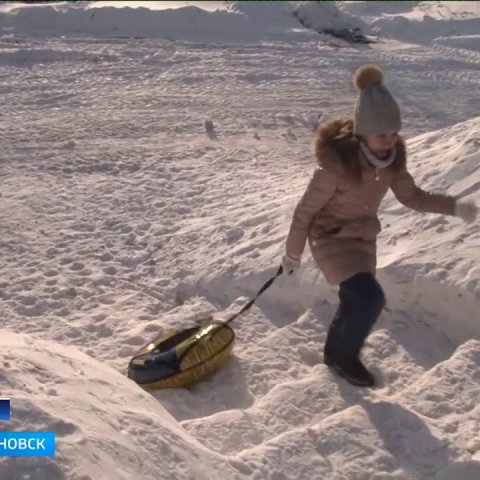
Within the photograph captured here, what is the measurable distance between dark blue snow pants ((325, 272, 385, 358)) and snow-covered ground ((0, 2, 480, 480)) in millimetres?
184

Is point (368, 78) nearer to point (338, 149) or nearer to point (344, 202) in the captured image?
point (338, 149)

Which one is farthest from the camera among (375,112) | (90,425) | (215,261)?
(215,261)

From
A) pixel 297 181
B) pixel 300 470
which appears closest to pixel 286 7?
pixel 297 181

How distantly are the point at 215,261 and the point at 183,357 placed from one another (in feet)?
4.37

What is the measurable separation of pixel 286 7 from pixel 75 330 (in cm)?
809

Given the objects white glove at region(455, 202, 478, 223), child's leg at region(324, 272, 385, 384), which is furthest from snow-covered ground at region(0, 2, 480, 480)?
white glove at region(455, 202, 478, 223)

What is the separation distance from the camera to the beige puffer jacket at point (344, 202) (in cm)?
409

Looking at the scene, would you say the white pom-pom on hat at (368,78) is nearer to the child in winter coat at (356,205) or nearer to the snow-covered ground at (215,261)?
the child in winter coat at (356,205)

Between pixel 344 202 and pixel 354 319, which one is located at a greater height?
pixel 344 202

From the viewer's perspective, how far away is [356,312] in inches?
164

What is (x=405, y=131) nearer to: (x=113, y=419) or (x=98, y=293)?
(x=98, y=293)

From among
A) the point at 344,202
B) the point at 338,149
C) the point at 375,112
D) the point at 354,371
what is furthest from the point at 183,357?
the point at 375,112

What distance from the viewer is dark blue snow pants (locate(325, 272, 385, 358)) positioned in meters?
4.14

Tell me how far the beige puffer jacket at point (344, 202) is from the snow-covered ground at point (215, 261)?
0.57 metres
